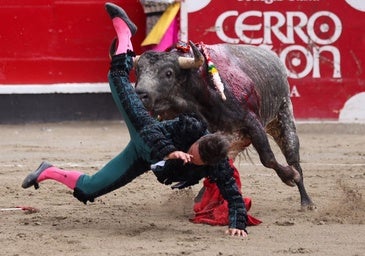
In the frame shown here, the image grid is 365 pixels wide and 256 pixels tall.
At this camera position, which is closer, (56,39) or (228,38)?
(228,38)

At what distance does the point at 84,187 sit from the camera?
5074mm

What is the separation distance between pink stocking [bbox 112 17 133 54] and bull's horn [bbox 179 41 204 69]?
0.90 feet

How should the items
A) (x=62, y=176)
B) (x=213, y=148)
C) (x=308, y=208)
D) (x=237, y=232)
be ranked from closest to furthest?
(x=213, y=148), (x=237, y=232), (x=62, y=176), (x=308, y=208)

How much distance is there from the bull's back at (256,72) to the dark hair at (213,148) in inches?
31.9

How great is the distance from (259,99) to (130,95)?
924 mm

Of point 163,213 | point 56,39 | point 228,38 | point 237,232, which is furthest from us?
point 56,39

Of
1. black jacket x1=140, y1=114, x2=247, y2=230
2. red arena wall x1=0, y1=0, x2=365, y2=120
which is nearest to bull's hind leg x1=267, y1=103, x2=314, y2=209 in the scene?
black jacket x1=140, y1=114, x2=247, y2=230

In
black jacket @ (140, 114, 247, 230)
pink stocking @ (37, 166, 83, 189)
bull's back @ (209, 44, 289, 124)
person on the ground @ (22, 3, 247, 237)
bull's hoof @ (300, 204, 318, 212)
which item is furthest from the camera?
bull's hoof @ (300, 204, 318, 212)

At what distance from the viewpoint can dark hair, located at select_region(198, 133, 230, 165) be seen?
14.9 ft

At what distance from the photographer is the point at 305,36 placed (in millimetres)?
9344

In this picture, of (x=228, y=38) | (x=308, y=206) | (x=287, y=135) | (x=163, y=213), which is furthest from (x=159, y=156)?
(x=228, y=38)

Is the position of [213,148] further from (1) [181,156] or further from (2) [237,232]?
(2) [237,232]

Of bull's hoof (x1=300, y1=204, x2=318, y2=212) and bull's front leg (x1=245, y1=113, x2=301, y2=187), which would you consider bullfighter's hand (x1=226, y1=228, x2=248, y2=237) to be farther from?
bull's hoof (x1=300, y1=204, x2=318, y2=212)

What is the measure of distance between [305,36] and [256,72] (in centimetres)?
370
